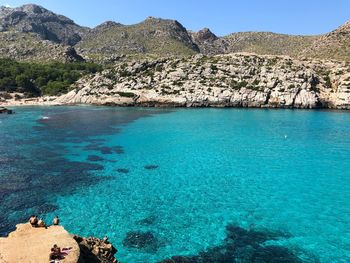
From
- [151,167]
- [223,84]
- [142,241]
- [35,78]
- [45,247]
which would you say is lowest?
[142,241]

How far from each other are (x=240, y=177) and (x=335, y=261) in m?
17.2

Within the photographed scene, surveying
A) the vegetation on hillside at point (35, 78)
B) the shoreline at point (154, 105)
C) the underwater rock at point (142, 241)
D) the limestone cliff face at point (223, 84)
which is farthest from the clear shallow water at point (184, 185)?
the vegetation on hillside at point (35, 78)

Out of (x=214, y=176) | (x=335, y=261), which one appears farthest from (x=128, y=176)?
(x=335, y=261)

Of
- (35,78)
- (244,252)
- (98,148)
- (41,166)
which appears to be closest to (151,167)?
(41,166)

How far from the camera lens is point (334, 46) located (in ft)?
511

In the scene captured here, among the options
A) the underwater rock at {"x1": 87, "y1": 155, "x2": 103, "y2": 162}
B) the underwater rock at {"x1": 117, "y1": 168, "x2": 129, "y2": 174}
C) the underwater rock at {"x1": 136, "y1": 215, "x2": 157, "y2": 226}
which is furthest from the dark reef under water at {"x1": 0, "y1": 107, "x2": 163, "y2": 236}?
the underwater rock at {"x1": 136, "y1": 215, "x2": 157, "y2": 226}

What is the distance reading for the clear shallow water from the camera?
77.3ft

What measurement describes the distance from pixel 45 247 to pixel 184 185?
20883mm

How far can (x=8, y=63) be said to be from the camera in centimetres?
15275

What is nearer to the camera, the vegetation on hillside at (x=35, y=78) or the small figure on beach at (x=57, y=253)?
the small figure on beach at (x=57, y=253)

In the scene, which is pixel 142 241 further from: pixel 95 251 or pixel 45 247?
pixel 45 247

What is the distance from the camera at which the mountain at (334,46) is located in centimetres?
14738

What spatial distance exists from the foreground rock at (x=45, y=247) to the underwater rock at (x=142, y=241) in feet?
11.7

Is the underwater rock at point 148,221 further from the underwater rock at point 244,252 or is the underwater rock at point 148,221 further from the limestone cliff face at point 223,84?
the limestone cliff face at point 223,84
